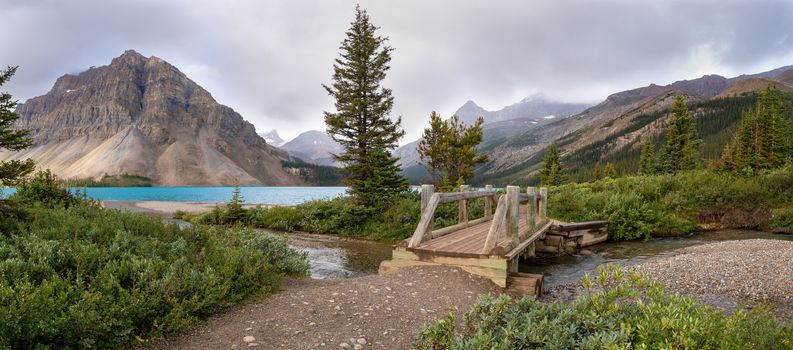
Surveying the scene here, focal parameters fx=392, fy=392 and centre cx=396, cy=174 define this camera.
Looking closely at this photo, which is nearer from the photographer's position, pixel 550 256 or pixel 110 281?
pixel 110 281

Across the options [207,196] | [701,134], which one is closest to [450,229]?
[207,196]

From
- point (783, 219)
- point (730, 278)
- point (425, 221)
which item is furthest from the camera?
point (783, 219)

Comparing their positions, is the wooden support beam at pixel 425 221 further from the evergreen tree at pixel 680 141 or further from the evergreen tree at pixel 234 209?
the evergreen tree at pixel 680 141

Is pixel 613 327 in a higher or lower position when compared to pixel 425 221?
lower

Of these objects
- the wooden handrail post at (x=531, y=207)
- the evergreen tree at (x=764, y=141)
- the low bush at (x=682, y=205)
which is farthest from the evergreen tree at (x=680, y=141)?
the wooden handrail post at (x=531, y=207)

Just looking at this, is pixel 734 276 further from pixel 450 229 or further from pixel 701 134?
pixel 701 134

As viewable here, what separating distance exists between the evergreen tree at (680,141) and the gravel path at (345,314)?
4811 cm

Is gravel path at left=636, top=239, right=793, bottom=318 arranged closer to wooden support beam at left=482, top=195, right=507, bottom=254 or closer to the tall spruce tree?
wooden support beam at left=482, top=195, right=507, bottom=254

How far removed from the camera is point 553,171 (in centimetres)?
5444

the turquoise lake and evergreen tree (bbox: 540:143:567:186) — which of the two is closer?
evergreen tree (bbox: 540:143:567:186)

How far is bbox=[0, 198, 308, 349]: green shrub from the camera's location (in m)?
4.56

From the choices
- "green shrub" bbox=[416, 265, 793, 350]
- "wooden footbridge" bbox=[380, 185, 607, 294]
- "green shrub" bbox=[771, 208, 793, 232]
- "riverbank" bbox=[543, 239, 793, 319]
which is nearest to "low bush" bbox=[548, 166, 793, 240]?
"green shrub" bbox=[771, 208, 793, 232]

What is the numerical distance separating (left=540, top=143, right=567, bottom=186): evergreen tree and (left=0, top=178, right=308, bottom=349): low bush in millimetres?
50615

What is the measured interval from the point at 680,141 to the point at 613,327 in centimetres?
5367
